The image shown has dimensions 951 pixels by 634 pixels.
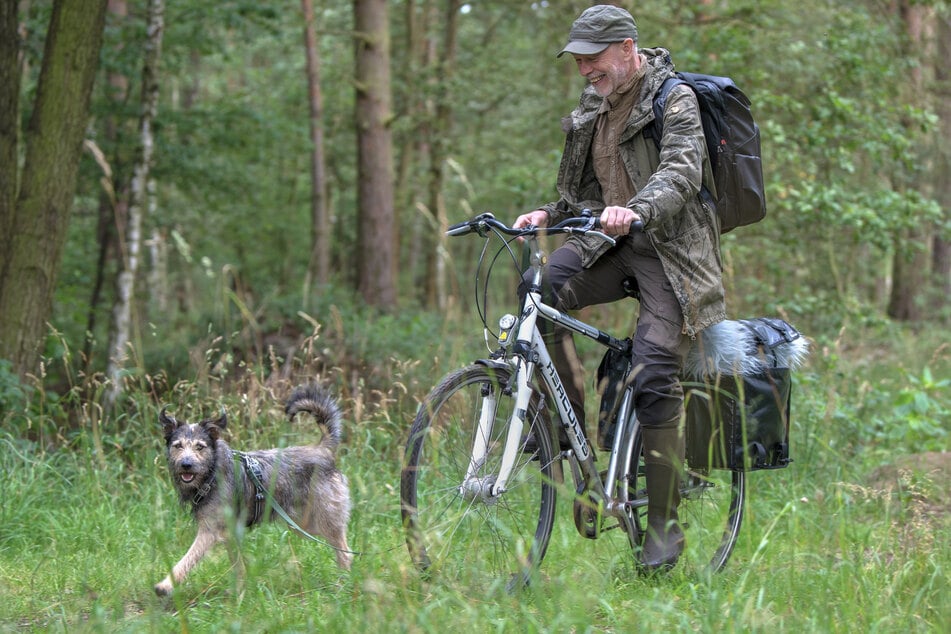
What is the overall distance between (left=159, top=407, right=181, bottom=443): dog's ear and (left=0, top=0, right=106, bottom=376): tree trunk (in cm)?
386

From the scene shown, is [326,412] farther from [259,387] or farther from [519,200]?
[519,200]

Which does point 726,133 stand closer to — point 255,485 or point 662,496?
point 662,496

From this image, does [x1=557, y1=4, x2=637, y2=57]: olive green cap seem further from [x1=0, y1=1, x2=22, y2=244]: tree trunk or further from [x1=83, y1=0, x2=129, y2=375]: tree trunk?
[x1=83, y1=0, x2=129, y2=375]: tree trunk

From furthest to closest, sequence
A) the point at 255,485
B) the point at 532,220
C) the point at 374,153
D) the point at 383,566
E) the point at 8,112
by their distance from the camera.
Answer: the point at 374,153
the point at 8,112
the point at 532,220
the point at 255,485
the point at 383,566

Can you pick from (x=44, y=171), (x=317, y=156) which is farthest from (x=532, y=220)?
(x=317, y=156)

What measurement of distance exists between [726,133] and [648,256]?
57cm

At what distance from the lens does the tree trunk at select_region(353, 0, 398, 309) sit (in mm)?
14883

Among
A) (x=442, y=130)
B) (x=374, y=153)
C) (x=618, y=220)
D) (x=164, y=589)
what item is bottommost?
(x=164, y=589)

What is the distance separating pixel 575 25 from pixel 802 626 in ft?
7.66

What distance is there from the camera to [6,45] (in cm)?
747

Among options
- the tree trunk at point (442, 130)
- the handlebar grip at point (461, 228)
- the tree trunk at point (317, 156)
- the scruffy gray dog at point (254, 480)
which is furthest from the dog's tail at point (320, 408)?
the tree trunk at point (442, 130)

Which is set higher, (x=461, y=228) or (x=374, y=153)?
(x=374, y=153)

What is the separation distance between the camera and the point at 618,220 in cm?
356

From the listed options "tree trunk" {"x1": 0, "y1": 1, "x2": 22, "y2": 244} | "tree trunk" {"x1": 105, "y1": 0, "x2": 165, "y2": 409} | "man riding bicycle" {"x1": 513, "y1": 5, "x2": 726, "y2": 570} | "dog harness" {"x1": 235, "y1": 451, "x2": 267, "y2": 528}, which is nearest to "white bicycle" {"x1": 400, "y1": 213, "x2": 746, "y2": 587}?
"man riding bicycle" {"x1": 513, "y1": 5, "x2": 726, "y2": 570}
